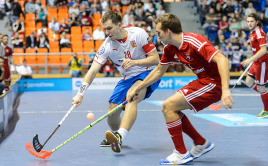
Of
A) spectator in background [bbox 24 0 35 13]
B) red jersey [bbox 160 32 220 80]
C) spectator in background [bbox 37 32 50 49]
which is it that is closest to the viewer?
red jersey [bbox 160 32 220 80]

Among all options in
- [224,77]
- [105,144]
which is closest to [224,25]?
[105,144]

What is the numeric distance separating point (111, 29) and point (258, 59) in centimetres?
401

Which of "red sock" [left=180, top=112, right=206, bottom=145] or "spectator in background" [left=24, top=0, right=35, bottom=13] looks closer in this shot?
"red sock" [left=180, top=112, right=206, bottom=145]

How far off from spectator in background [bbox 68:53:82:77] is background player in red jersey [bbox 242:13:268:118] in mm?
8220

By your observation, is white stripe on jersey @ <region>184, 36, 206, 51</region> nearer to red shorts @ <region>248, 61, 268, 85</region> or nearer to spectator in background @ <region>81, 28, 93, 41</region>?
red shorts @ <region>248, 61, 268, 85</region>

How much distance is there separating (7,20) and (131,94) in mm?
14098

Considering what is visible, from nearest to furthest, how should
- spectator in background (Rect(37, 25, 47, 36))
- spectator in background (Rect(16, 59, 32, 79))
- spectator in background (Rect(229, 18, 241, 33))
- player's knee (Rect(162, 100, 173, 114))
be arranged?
player's knee (Rect(162, 100, 173, 114)) → spectator in background (Rect(16, 59, 32, 79)) → spectator in background (Rect(37, 25, 47, 36)) → spectator in background (Rect(229, 18, 241, 33))

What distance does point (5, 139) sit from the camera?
6.30m

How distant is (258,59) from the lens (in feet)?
27.5

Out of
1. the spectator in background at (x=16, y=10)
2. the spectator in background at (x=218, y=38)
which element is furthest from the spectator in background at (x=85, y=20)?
the spectator in background at (x=218, y=38)

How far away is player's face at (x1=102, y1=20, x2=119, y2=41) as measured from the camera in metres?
5.31

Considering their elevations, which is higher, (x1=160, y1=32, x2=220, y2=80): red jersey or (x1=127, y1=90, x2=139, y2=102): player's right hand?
(x1=160, y1=32, x2=220, y2=80): red jersey

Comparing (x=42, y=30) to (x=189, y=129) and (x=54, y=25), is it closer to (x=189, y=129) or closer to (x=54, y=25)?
(x=54, y=25)

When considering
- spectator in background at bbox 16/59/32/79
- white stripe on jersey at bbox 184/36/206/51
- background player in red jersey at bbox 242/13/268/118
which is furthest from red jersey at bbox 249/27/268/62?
spectator in background at bbox 16/59/32/79
